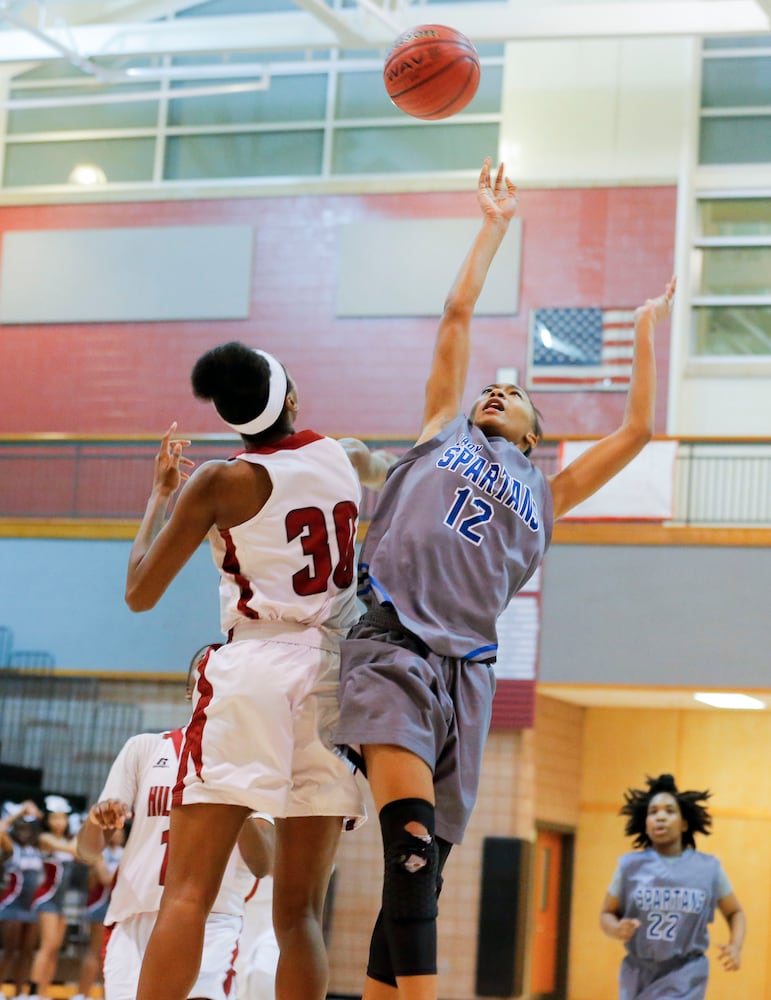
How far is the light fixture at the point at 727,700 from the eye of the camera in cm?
1313

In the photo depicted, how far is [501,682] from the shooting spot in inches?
530

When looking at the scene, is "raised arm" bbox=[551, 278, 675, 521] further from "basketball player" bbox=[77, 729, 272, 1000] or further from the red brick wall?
the red brick wall

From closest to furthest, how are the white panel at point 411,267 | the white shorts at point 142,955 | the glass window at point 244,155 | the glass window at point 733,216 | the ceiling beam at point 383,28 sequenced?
the white shorts at point 142,955, the ceiling beam at point 383,28, the glass window at point 733,216, the white panel at point 411,267, the glass window at point 244,155

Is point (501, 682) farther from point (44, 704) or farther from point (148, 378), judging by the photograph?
point (148, 378)

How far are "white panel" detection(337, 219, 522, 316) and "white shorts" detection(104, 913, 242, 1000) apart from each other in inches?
463

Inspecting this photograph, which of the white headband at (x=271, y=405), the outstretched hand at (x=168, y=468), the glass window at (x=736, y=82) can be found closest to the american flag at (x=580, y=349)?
the glass window at (x=736, y=82)

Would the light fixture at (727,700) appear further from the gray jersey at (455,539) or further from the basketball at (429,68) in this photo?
the gray jersey at (455,539)

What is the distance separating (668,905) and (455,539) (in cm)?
510

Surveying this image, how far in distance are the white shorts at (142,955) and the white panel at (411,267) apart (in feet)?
38.6

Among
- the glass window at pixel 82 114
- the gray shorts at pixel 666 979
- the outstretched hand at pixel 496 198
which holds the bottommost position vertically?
the gray shorts at pixel 666 979

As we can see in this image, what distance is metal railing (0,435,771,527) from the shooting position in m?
13.5

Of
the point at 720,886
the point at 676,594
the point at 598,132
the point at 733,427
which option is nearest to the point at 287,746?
the point at 720,886

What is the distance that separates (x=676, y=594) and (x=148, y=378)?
710cm

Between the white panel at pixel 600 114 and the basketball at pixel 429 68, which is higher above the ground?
the white panel at pixel 600 114
